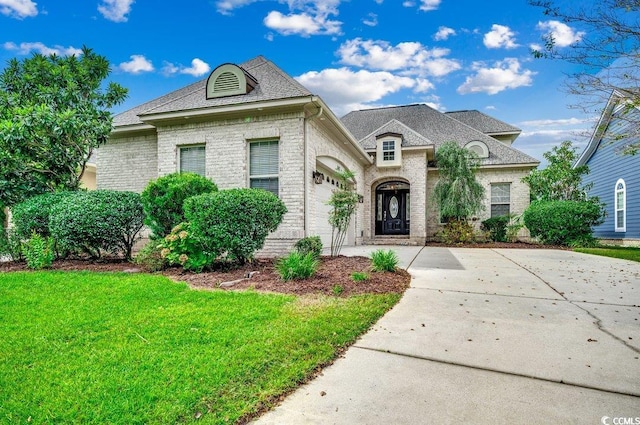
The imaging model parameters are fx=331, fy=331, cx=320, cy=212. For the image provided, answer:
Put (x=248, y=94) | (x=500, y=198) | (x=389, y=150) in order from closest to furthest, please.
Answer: (x=248, y=94), (x=389, y=150), (x=500, y=198)

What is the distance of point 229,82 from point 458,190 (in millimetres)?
10002

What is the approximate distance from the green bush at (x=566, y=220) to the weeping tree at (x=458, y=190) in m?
2.29

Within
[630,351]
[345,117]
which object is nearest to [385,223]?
[345,117]

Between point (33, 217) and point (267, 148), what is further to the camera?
point (267, 148)

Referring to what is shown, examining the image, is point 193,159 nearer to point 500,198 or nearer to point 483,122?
point 500,198

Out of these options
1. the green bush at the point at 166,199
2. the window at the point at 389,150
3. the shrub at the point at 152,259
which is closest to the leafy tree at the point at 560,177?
the window at the point at 389,150

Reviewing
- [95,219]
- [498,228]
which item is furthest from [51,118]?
[498,228]

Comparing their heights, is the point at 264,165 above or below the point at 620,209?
above

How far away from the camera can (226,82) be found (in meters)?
8.84

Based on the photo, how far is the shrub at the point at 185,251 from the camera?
19.5 feet

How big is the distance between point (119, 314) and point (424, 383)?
3231mm

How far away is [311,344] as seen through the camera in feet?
9.13

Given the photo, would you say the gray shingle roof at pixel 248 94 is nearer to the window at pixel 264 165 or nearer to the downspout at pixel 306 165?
the downspout at pixel 306 165

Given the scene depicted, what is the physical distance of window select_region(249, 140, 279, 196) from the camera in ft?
27.8
